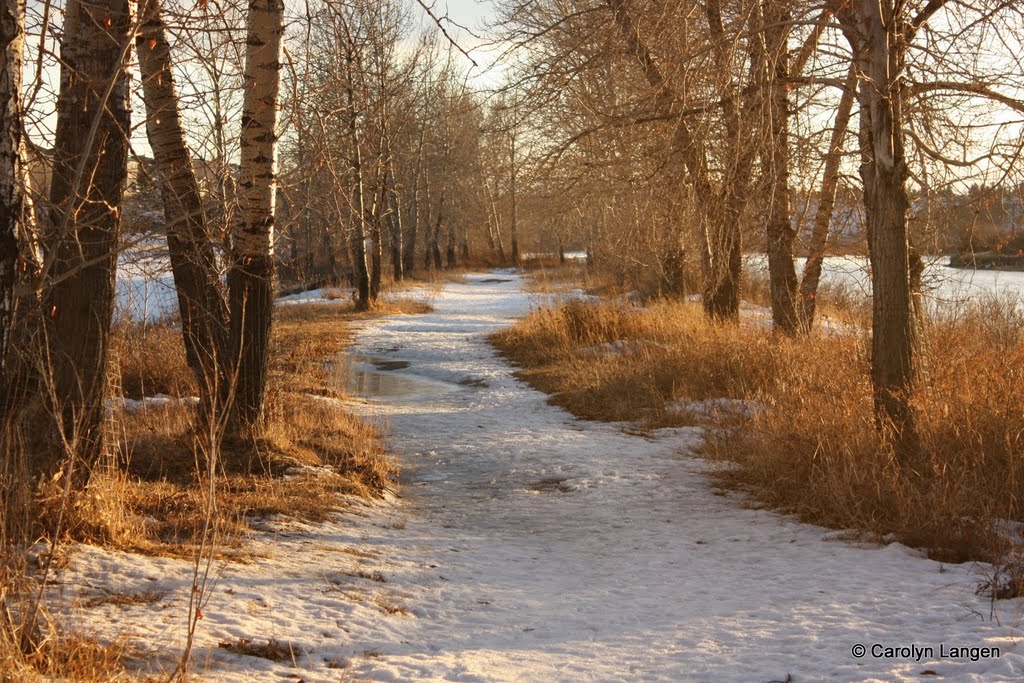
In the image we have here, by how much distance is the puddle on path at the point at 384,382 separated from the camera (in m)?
11.3

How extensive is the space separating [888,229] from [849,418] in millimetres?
1376

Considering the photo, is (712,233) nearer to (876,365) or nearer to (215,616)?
(876,365)

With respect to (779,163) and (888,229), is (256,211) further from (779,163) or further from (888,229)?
(779,163)

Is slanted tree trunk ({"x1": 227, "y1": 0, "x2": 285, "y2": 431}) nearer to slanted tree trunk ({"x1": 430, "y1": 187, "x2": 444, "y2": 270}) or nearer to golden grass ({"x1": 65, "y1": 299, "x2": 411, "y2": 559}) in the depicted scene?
golden grass ({"x1": 65, "y1": 299, "x2": 411, "y2": 559})

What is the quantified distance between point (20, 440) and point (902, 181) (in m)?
5.45

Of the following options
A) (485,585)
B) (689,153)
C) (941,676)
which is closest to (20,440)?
(485,585)

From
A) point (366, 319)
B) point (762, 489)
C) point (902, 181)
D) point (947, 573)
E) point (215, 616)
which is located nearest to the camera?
point (215, 616)

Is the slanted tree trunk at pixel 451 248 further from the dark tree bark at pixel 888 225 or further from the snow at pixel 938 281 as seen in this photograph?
the dark tree bark at pixel 888 225

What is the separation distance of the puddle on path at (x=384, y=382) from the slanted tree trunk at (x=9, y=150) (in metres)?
7.66

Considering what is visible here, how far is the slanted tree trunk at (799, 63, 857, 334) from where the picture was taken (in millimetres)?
9266

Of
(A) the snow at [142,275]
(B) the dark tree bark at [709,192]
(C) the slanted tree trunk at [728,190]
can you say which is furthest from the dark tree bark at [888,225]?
(A) the snow at [142,275]

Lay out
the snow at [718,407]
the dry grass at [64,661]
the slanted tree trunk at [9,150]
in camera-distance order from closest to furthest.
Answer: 1. the dry grass at [64,661]
2. the slanted tree trunk at [9,150]
3. the snow at [718,407]

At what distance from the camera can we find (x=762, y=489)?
629 centimetres

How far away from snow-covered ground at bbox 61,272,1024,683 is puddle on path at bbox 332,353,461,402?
13.6ft
